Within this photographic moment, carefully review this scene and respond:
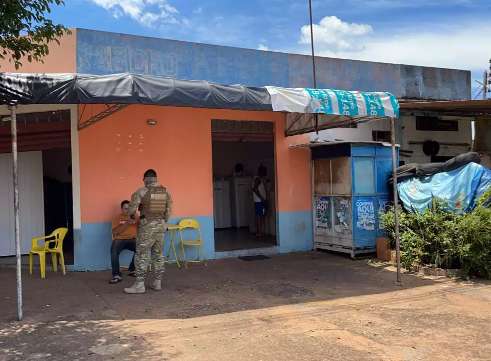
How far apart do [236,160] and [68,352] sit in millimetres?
10043

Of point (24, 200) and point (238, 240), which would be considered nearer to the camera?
point (24, 200)

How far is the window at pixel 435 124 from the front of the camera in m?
12.8

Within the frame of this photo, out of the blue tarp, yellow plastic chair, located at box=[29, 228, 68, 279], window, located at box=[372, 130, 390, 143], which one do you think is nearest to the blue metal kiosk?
the blue tarp

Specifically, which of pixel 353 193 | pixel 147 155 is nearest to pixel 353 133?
pixel 353 193

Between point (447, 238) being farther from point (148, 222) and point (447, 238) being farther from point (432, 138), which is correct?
point (432, 138)

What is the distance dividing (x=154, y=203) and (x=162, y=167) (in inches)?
86.5

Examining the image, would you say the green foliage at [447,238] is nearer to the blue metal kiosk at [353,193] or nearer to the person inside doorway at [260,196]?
the blue metal kiosk at [353,193]

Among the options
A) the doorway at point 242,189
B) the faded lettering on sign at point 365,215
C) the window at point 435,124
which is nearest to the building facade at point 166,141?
the doorway at point 242,189

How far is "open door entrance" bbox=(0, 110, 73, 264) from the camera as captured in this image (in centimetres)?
876

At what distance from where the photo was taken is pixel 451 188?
29.1 ft

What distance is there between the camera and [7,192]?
9148 millimetres

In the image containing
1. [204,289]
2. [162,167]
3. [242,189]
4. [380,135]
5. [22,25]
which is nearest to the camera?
[22,25]

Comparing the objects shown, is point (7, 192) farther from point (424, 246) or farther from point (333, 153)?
point (424, 246)

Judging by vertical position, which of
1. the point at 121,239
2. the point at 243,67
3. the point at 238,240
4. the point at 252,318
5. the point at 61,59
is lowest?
the point at 252,318
